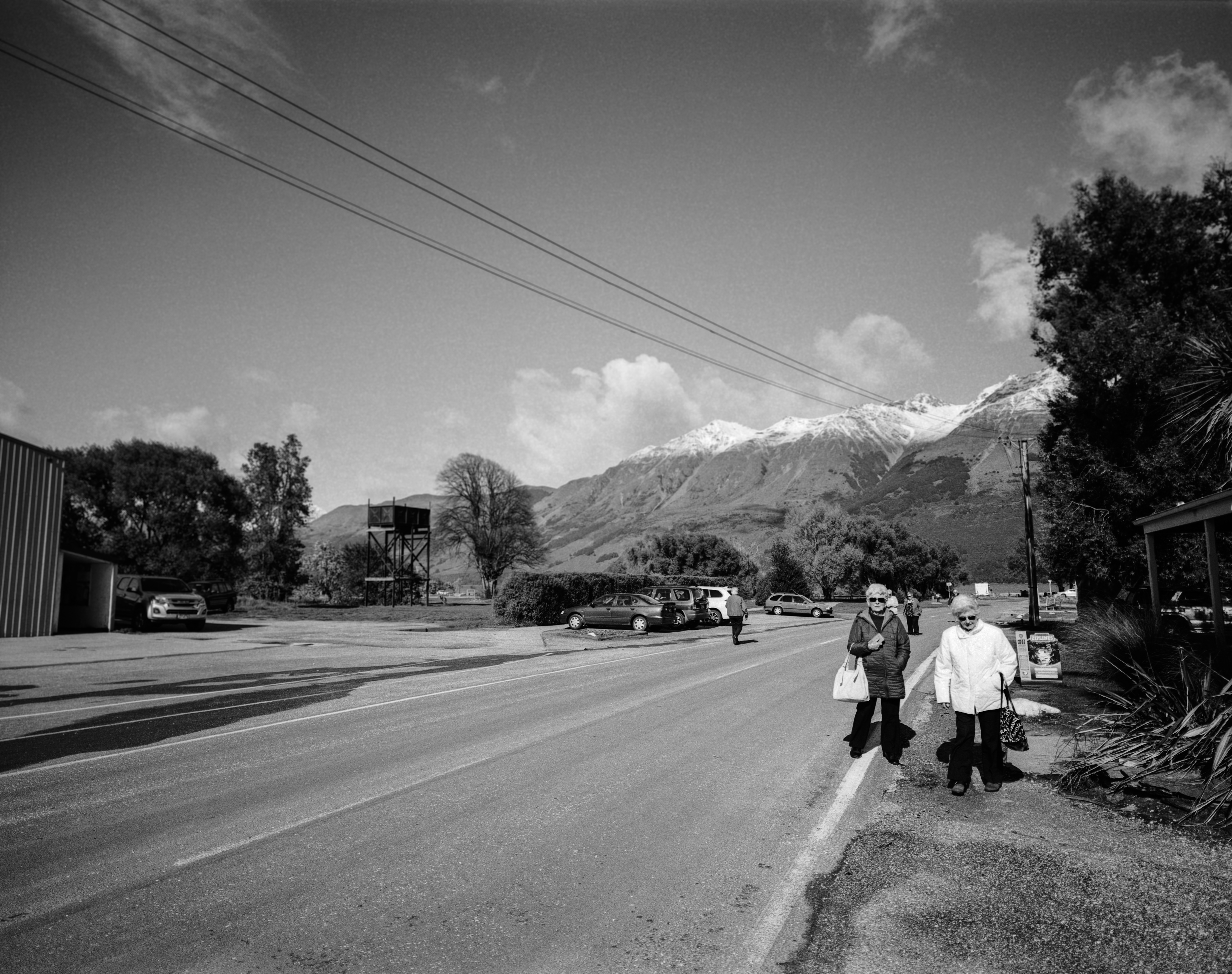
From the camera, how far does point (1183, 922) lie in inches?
163

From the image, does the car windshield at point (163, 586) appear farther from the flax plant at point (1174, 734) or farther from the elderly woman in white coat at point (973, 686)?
the flax plant at point (1174, 734)

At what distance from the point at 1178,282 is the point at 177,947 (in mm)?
31873

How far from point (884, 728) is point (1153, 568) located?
9.99 m

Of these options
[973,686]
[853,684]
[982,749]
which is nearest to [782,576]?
[853,684]

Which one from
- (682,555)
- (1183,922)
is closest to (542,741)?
(1183,922)

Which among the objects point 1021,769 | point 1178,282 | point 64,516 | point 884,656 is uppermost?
point 1178,282

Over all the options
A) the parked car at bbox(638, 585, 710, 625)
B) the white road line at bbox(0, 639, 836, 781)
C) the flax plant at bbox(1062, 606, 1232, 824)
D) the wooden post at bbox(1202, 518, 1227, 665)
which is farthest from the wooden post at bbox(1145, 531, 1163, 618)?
the parked car at bbox(638, 585, 710, 625)

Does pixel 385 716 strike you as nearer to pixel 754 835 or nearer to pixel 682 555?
pixel 754 835

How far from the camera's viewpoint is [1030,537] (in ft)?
116

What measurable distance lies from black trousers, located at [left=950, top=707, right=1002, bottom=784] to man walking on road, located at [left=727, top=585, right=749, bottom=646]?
59.7 feet

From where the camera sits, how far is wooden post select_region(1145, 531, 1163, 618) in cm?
1438

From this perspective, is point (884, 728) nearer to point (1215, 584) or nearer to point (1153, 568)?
point (1215, 584)

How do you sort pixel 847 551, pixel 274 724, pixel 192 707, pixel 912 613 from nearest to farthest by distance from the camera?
pixel 274 724 → pixel 192 707 → pixel 912 613 → pixel 847 551

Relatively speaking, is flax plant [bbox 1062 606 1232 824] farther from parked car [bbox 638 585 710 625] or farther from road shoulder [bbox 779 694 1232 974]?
parked car [bbox 638 585 710 625]
